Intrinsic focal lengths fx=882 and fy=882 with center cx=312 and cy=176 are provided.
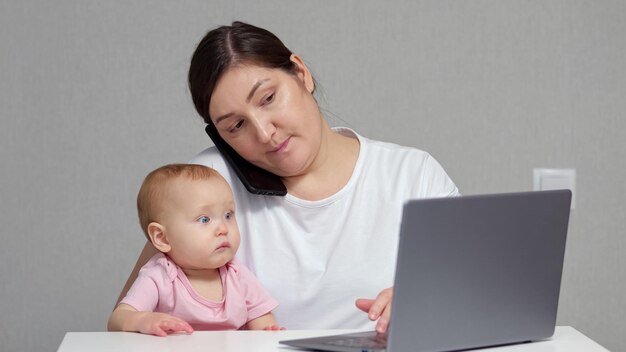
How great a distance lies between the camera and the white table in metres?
1.18

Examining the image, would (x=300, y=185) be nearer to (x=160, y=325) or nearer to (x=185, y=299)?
(x=185, y=299)

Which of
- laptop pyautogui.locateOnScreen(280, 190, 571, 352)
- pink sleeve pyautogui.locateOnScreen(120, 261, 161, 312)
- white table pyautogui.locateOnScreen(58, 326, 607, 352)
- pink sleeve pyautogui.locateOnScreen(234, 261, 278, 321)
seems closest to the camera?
laptop pyautogui.locateOnScreen(280, 190, 571, 352)

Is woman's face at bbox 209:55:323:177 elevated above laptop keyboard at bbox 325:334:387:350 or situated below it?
above

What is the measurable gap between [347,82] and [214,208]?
3.37 ft

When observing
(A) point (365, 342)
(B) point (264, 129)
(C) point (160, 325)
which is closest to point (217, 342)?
(C) point (160, 325)

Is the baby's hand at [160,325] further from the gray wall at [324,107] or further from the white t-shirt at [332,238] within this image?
the gray wall at [324,107]

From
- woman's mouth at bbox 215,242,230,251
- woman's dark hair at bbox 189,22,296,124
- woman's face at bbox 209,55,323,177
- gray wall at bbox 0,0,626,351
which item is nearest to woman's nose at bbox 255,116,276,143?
woman's face at bbox 209,55,323,177

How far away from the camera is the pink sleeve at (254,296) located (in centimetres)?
159

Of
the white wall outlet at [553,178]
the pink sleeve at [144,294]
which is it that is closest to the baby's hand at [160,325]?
the pink sleeve at [144,294]

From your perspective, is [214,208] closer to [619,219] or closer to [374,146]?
[374,146]

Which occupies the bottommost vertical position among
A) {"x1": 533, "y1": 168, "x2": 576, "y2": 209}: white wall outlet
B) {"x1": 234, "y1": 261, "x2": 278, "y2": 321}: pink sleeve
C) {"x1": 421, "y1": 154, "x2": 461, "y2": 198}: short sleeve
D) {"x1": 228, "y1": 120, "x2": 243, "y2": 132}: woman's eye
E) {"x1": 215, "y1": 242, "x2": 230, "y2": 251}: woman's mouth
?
{"x1": 234, "y1": 261, "x2": 278, "y2": 321}: pink sleeve

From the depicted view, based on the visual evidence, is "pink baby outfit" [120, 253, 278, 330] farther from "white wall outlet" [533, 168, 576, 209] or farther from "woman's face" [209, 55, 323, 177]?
"white wall outlet" [533, 168, 576, 209]

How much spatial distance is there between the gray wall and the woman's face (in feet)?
2.41

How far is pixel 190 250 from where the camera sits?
4.91ft
